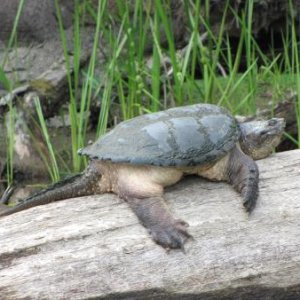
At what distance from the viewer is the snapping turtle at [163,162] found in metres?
1.91

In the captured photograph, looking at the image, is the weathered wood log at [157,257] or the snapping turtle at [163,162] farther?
the snapping turtle at [163,162]

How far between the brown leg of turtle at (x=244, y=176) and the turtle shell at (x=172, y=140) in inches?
2.2

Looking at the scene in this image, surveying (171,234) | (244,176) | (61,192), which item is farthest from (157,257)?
(61,192)

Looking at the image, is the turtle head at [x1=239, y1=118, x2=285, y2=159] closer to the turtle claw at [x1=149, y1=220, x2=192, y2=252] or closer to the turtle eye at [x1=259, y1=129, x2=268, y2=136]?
the turtle eye at [x1=259, y1=129, x2=268, y2=136]

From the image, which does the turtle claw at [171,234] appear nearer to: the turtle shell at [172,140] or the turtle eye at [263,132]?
the turtle shell at [172,140]

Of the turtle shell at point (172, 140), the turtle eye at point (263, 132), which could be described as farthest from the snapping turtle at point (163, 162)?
the turtle eye at point (263, 132)

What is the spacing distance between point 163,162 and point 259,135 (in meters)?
0.45

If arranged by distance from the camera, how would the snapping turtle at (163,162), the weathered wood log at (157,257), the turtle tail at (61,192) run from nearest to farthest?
the weathered wood log at (157,257)
the snapping turtle at (163,162)
the turtle tail at (61,192)

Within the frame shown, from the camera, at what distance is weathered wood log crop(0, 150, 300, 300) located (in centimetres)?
178

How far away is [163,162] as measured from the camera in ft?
6.28

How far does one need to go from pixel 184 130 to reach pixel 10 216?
2.00ft

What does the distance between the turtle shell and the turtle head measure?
0.11m

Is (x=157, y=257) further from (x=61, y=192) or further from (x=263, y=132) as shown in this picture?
(x=263, y=132)

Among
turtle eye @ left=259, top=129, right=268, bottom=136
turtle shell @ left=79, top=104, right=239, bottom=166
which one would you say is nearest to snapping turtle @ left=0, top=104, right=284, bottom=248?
turtle shell @ left=79, top=104, right=239, bottom=166
